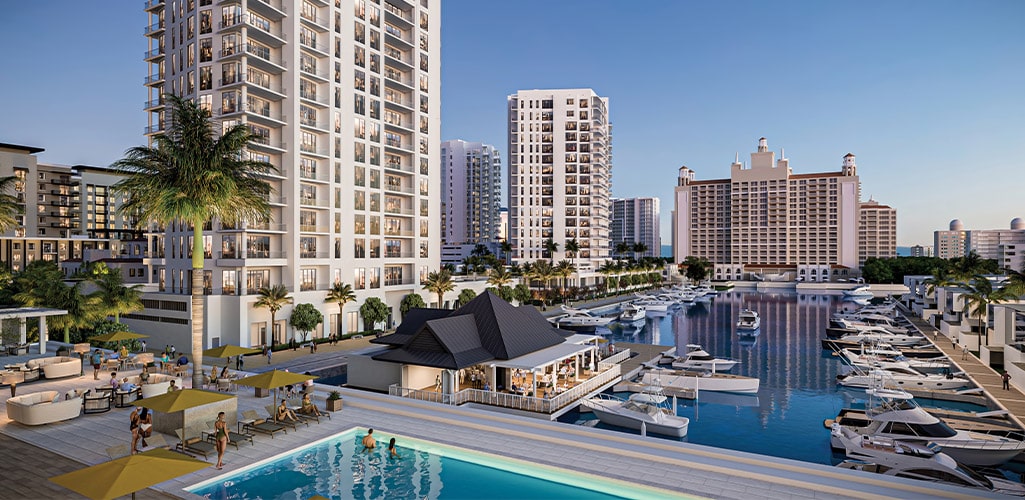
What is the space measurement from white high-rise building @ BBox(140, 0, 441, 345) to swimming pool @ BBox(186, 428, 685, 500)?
32402 millimetres

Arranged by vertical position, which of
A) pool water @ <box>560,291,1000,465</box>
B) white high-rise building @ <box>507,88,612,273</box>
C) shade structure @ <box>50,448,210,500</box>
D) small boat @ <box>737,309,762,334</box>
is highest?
white high-rise building @ <box>507,88,612,273</box>

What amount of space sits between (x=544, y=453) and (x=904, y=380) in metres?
33.4

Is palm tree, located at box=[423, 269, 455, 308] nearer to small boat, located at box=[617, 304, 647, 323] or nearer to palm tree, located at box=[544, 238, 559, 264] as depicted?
small boat, located at box=[617, 304, 647, 323]

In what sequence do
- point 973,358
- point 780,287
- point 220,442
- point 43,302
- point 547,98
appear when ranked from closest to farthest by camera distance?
point 220,442 → point 43,302 → point 973,358 → point 547,98 → point 780,287

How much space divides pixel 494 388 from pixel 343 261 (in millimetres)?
31263

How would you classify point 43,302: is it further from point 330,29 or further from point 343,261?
point 330,29

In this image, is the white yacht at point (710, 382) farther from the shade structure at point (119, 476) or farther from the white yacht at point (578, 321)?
the shade structure at point (119, 476)

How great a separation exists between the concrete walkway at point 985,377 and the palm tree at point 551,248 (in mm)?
70205

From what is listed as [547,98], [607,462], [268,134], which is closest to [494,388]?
[607,462]

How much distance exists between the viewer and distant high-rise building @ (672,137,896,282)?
173000mm

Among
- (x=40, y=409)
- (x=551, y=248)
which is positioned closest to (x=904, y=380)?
(x=40, y=409)

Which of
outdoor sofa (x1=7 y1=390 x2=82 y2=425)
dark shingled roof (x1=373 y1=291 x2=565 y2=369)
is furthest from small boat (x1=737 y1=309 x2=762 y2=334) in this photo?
outdoor sofa (x1=7 y1=390 x2=82 y2=425)

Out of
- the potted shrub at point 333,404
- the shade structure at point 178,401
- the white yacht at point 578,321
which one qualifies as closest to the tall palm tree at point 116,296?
the potted shrub at point 333,404

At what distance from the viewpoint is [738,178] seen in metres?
186
